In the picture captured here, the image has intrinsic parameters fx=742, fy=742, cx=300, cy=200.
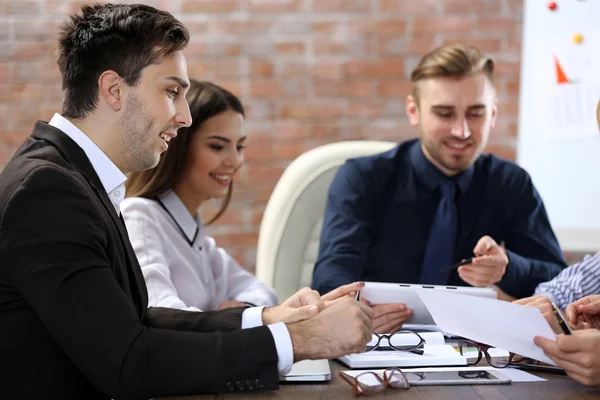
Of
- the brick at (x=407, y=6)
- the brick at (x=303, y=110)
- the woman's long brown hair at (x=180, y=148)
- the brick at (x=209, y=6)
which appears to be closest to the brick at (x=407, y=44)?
the brick at (x=407, y=6)

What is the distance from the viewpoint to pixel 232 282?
94.6 inches

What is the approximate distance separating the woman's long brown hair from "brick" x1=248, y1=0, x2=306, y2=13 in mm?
1033

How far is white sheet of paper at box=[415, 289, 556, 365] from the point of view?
4.29ft

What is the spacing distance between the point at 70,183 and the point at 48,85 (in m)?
2.26

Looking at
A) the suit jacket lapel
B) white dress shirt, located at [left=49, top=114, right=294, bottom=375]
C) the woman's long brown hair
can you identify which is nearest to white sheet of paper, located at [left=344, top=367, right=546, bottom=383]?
white dress shirt, located at [left=49, top=114, right=294, bottom=375]

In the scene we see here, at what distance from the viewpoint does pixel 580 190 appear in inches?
129

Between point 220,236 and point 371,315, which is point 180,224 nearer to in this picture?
Answer: point 371,315

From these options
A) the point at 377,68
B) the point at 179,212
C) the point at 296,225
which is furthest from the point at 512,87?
the point at 179,212

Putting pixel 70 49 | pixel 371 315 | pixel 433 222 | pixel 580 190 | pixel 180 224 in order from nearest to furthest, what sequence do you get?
pixel 371 315 → pixel 70 49 → pixel 180 224 → pixel 433 222 → pixel 580 190

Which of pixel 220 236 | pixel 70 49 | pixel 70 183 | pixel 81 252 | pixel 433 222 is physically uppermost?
pixel 70 49

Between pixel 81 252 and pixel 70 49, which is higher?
pixel 70 49

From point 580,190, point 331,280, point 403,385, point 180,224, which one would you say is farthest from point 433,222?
point 403,385

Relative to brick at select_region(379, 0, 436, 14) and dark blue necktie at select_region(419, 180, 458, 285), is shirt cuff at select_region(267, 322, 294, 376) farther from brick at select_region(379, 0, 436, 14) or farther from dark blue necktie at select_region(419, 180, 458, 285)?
brick at select_region(379, 0, 436, 14)

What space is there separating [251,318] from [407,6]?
219cm
